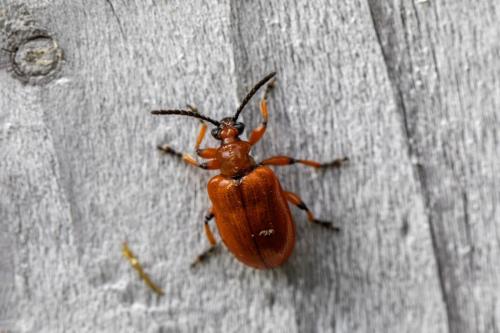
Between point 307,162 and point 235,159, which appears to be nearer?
point 307,162

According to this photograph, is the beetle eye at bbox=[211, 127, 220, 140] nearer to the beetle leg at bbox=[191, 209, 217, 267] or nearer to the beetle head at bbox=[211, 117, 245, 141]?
the beetle head at bbox=[211, 117, 245, 141]

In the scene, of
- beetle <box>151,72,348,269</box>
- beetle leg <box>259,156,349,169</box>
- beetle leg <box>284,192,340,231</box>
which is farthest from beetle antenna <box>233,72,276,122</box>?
beetle leg <box>284,192,340,231</box>

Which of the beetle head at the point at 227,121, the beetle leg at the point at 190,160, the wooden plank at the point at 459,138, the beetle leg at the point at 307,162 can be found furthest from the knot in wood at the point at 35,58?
the wooden plank at the point at 459,138

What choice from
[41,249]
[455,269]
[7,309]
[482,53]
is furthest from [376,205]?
[7,309]

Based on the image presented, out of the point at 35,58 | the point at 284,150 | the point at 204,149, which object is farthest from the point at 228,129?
the point at 35,58

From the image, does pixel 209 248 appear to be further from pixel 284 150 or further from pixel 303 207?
pixel 284 150

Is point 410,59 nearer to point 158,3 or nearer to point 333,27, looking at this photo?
point 333,27
